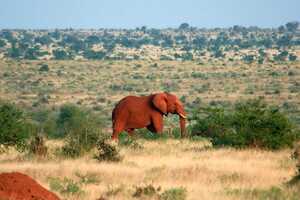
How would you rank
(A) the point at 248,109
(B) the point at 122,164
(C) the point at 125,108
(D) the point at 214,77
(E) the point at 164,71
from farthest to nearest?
(E) the point at 164,71 → (D) the point at 214,77 → (C) the point at 125,108 → (A) the point at 248,109 → (B) the point at 122,164

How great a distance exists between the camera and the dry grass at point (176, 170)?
1633 cm

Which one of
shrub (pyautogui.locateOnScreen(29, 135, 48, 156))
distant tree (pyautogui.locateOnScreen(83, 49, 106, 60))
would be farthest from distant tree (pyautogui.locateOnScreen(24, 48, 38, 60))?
shrub (pyautogui.locateOnScreen(29, 135, 48, 156))

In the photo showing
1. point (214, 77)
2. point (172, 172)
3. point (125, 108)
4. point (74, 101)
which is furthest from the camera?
point (214, 77)

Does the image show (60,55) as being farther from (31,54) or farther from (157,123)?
(157,123)

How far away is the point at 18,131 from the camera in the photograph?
956 inches

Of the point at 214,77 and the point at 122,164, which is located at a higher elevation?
the point at 122,164

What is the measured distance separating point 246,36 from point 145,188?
14712cm

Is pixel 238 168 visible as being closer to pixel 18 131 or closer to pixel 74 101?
pixel 18 131

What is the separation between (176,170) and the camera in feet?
61.2

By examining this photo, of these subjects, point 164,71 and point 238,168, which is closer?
point 238,168

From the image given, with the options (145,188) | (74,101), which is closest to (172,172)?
(145,188)

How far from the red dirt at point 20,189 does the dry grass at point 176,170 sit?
1.44 m

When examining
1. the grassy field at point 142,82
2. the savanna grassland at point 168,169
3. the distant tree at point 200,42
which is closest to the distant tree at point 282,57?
the grassy field at point 142,82

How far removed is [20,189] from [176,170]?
5.68 metres
